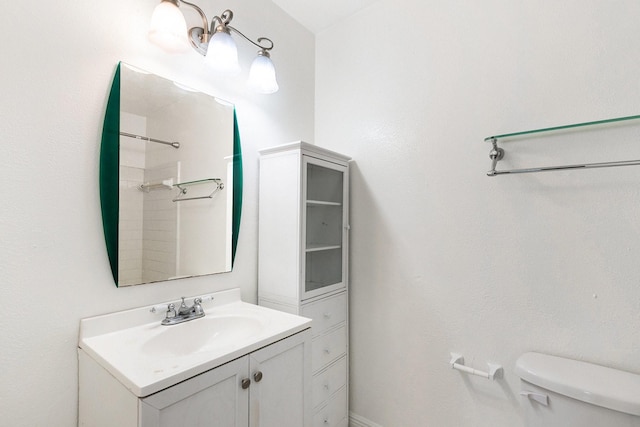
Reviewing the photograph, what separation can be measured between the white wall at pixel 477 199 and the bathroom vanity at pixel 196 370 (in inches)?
26.2

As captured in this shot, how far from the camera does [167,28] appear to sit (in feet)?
3.61

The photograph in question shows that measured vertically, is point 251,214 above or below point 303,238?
above

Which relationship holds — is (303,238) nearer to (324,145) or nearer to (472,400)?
(324,145)

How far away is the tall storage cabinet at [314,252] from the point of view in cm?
142

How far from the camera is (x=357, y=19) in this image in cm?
177

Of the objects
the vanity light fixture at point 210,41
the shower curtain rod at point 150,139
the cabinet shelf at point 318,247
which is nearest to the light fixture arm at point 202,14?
the vanity light fixture at point 210,41

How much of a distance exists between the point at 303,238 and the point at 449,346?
0.85 metres

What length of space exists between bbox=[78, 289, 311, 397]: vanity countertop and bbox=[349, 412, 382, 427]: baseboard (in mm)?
927

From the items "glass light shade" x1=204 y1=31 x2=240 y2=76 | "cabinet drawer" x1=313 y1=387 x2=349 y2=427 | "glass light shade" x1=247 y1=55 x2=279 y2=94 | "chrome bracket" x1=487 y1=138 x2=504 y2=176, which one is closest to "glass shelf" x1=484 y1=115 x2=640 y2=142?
"chrome bracket" x1=487 y1=138 x2=504 y2=176

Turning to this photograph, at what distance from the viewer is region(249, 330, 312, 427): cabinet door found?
948mm

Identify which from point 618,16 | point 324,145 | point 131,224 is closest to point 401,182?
point 324,145

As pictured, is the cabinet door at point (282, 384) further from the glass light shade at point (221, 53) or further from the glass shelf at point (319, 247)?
the glass light shade at point (221, 53)

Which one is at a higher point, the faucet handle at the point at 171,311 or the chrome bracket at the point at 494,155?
the chrome bracket at the point at 494,155

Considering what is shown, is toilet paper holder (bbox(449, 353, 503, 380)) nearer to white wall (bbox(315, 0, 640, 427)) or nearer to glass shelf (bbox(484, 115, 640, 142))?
white wall (bbox(315, 0, 640, 427))
